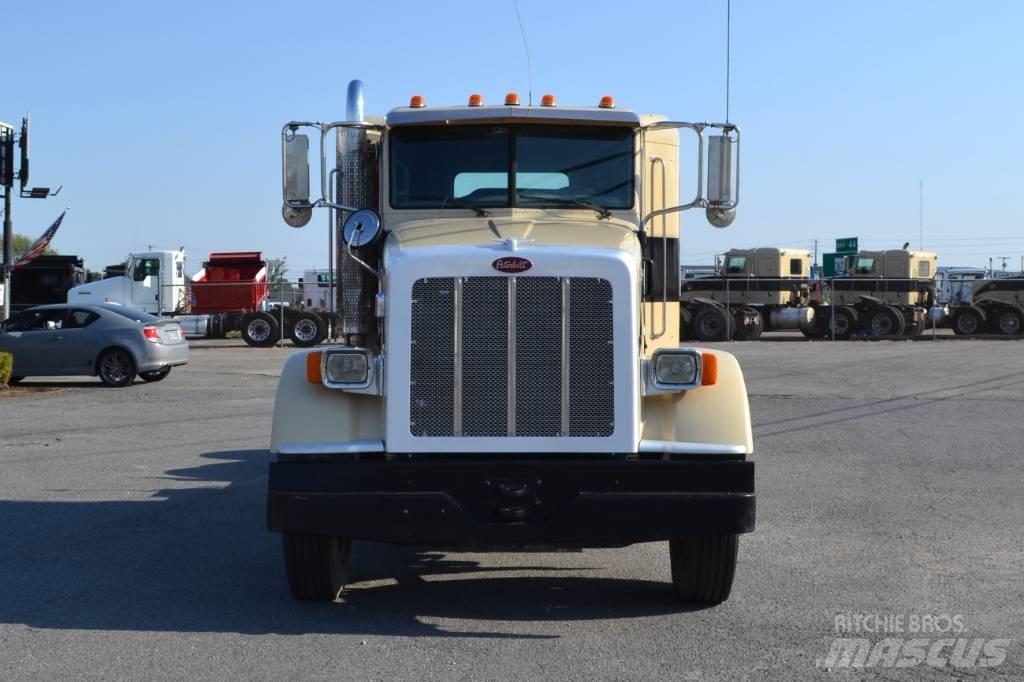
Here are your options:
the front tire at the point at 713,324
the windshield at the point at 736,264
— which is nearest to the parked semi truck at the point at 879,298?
the windshield at the point at 736,264

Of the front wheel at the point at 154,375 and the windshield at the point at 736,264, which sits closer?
the front wheel at the point at 154,375

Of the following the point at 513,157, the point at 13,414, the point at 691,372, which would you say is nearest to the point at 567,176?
the point at 513,157

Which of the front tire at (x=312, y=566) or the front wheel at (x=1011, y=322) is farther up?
the front tire at (x=312, y=566)

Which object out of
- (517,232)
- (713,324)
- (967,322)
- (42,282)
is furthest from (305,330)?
(517,232)

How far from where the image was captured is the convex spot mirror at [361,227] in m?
7.25

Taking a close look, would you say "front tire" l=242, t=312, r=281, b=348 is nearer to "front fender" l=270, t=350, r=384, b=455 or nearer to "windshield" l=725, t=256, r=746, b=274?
"windshield" l=725, t=256, r=746, b=274

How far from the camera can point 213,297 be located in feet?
127

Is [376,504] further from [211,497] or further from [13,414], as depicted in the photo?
[13,414]

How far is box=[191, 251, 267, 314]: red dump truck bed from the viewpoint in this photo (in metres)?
38.7

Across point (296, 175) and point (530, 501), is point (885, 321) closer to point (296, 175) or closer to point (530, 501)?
point (296, 175)

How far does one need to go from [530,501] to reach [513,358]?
71 cm

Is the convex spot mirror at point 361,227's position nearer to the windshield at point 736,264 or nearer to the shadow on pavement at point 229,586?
the shadow on pavement at point 229,586

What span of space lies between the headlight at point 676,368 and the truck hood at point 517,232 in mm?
652

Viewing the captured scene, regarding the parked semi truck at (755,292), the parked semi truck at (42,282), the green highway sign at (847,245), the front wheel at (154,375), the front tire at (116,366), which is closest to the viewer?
the front tire at (116,366)
